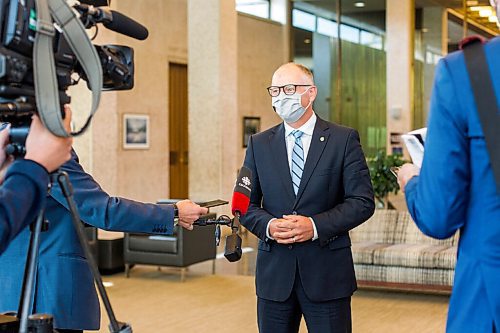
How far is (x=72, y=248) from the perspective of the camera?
284 centimetres

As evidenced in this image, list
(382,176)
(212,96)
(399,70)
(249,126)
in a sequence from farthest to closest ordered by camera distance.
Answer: (249,126) → (399,70) → (212,96) → (382,176)

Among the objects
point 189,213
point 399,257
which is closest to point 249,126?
point 399,257

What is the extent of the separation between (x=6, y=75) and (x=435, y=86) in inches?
41.8

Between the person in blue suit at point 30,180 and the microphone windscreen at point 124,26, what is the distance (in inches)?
15.6

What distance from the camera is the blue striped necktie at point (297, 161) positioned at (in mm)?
3680

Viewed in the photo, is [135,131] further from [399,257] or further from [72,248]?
[72,248]

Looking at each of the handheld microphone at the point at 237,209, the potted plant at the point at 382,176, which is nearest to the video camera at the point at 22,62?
the handheld microphone at the point at 237,209

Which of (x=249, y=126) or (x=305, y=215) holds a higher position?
(x=249, y=126)

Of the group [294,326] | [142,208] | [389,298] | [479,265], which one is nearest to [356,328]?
[389,298]

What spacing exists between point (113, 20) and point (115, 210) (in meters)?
0.74

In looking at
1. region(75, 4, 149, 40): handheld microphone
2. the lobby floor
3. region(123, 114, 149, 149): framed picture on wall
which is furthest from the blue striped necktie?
region(123, 114, 149, 149): framed picture on wall

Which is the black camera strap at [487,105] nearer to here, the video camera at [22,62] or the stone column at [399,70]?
the video camera at [22,62]

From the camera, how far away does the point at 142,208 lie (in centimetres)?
283

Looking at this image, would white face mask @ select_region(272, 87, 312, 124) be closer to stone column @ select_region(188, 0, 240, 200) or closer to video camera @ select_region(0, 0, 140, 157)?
video camera @ select_region(0, 0, 140, 157)
